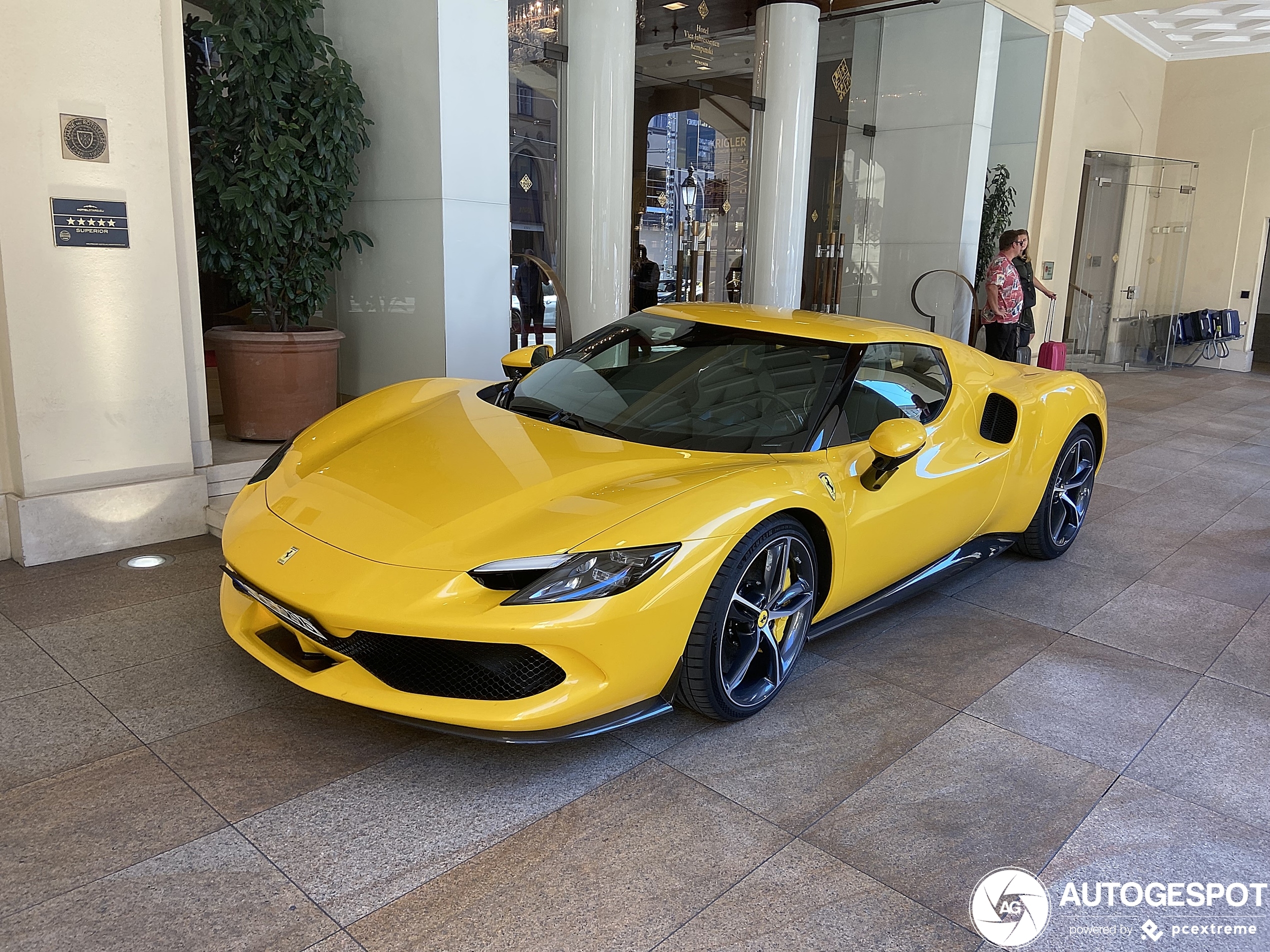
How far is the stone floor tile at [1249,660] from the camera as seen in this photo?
3.32m

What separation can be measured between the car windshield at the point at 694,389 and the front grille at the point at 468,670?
3.10 feet

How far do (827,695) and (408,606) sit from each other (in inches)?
57.5

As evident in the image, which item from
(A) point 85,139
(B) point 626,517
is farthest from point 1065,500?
(A) point 85,139

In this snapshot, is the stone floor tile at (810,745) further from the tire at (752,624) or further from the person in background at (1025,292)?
the person in background at (1025,292)

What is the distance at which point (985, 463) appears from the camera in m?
3.63

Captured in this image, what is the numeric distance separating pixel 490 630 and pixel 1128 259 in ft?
47.4

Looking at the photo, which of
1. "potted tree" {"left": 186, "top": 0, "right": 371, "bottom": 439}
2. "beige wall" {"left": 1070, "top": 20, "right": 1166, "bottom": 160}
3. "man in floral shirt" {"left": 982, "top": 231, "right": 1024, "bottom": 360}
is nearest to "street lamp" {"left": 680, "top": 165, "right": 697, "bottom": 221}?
"man in floral shirt" {"left": 982, "top": 231, "right": 1024, "bottom": 360}

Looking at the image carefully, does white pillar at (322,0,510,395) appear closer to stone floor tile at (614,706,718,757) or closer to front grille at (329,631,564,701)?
stone floor tile at (614,706,718,757)

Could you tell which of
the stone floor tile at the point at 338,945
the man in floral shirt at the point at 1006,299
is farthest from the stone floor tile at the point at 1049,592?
the man in floral shirt at the point at 1006,299

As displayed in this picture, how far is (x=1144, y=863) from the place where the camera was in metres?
2.25

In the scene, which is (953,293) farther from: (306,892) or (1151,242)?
(306,892)

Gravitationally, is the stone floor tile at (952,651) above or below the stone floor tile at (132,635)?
below

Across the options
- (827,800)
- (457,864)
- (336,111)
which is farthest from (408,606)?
(336,111)

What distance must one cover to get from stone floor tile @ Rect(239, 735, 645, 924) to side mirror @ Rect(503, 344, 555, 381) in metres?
1.71
